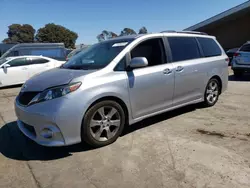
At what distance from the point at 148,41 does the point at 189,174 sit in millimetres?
2407

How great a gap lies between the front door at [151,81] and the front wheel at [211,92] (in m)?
1.38

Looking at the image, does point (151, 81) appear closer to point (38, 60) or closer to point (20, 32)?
point (38, 60)

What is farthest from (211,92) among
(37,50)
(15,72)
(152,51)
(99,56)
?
(37,50)

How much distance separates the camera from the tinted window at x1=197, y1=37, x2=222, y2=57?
5434 millimetres

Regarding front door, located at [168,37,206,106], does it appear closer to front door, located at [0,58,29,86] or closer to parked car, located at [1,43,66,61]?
front door, located at [0,58,29,86]

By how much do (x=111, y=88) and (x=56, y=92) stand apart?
80 centimetres

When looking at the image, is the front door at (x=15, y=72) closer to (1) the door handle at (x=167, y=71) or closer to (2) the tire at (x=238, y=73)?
(1) the door handle at (x=167, y=71)

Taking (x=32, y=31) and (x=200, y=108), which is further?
(x=32, y=31)

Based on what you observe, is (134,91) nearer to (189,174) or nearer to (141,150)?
(141,150)

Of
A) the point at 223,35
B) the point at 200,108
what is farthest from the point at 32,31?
the point at 200,108

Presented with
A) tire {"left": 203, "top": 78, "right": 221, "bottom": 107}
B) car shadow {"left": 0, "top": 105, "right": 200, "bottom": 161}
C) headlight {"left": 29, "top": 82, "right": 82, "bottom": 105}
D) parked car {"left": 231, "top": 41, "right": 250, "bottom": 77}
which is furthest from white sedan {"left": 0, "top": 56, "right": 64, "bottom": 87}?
parked car {"left": 231, "top": 41, "right": 250, "bottom": 77}

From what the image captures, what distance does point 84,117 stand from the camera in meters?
3.42

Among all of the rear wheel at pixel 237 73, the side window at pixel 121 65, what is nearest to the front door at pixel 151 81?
the side window at pixel 121 65

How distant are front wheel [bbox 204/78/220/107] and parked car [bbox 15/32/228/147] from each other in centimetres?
22
